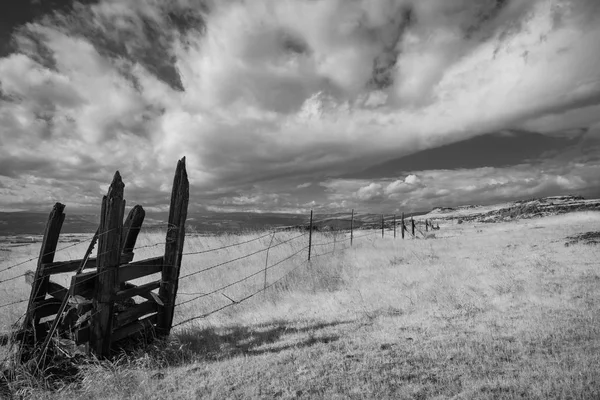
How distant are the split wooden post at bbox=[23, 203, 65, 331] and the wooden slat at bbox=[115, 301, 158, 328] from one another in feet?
A: 3.99

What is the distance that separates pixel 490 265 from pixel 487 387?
912 centimetres

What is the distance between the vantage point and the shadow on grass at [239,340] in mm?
5070

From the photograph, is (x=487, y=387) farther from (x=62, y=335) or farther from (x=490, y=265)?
(x=490, y=265)

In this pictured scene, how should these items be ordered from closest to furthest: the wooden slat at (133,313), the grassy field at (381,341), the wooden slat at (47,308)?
the grassy field at (381,341) → the wooden slat at (133,313) → the wooden slat at (47,308)

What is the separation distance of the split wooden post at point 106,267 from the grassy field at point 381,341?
1.39 ft

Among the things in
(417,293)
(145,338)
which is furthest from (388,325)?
(145,338)

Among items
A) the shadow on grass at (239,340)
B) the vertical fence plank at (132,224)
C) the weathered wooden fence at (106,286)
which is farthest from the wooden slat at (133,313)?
the vertical fence plank at (132,224)

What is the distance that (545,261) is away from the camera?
37.5 ft

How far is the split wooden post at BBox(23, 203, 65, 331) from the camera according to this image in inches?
183

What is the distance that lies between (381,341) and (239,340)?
98.6 inches

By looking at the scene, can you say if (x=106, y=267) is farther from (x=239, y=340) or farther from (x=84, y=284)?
(x=239, y=340)

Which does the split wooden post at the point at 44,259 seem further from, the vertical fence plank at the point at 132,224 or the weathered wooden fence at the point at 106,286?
the vertical fence plank at the point at 132,224

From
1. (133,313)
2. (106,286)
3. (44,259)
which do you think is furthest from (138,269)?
(44,259)

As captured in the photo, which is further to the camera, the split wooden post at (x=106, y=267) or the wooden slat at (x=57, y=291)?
the wooden slat at (x=57, y=291)
